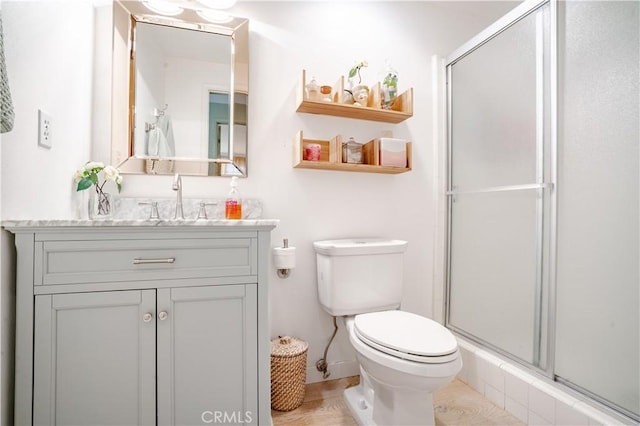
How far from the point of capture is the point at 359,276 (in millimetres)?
1533

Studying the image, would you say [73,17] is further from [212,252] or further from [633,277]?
[633,277]

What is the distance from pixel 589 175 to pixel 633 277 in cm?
38

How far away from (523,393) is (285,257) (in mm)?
1203

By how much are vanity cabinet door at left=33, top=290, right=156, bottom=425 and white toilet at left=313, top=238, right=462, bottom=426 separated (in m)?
0.76

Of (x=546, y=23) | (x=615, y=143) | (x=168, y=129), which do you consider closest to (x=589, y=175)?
(x=615, y=143)

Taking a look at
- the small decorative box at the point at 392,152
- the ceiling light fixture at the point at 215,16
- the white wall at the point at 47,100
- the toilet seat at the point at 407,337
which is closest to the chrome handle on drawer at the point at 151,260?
the white wall at the point at 47,100

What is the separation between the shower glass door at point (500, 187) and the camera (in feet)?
4.59

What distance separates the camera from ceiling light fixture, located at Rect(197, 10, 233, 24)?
5.22ft

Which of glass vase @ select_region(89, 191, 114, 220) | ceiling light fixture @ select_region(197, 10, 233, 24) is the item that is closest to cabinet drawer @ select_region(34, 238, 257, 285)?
glass vase @ select_region(89, 191, 114, 220)

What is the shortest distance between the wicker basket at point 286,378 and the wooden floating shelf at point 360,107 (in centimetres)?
121

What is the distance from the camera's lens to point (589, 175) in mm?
1199

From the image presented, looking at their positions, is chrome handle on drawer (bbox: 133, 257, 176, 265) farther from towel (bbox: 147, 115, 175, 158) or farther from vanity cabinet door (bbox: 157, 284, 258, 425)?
towel (bbox: 147, 115, 175, 158)

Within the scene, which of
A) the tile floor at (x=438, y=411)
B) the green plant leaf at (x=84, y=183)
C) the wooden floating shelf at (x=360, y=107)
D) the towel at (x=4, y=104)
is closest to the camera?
the towel at (x=4, y=104)
